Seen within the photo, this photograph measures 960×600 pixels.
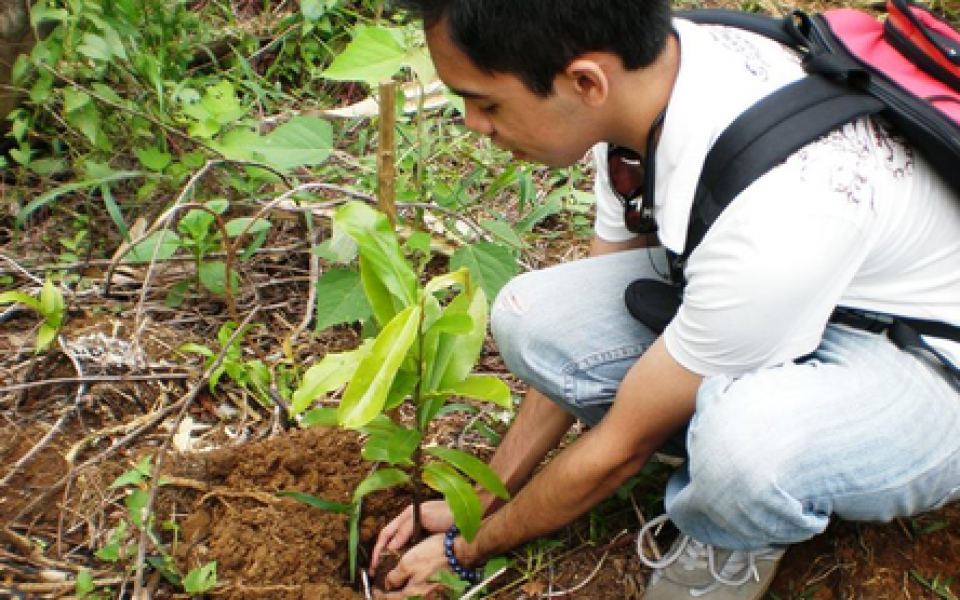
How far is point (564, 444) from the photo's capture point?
2.19m

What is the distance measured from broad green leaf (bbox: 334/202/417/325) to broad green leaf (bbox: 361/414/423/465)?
192 millimetres

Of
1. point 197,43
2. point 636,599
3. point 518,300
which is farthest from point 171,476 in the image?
point 197,43

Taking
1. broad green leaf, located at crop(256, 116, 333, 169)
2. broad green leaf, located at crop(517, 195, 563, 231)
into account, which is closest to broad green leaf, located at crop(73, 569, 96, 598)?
broad green leaf, located at crop(256, 116, 333, 169)

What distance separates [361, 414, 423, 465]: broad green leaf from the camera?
1.67 metres

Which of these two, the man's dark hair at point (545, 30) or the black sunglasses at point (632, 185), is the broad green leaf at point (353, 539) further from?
the man's dark hair at point (545, 30)

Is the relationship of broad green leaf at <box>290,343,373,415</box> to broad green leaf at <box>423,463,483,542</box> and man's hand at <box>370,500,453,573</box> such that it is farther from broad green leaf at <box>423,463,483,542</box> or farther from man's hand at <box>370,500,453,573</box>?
man's hand at <box>370,500,453,573</box>

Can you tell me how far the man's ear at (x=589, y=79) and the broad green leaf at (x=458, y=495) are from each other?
661mm

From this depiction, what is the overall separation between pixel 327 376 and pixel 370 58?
2.85 ft

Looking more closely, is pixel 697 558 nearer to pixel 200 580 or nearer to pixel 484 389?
pixel 484 389

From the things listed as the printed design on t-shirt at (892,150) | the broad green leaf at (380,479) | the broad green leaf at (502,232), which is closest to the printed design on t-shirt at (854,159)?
the printed design on t-shirt at (892,150)

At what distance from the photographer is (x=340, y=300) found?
82.9 inches

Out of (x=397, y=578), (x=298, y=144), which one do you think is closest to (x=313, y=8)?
(x=298, y=144)

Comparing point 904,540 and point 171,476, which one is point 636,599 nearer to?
point 904,540

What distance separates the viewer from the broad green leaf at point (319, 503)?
1.87 m
